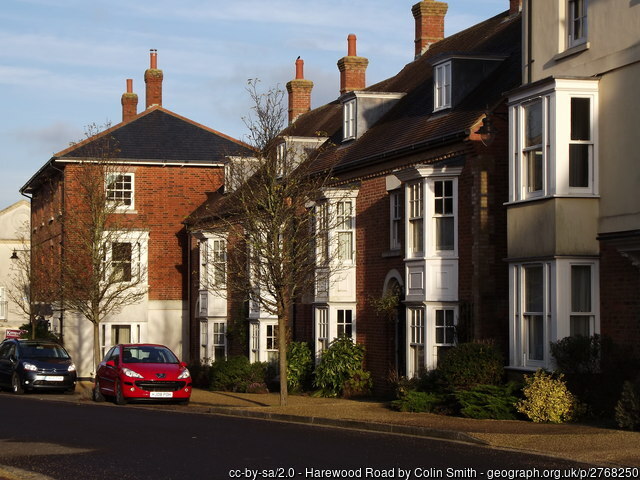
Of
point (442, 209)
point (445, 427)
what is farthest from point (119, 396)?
point (445, 427)

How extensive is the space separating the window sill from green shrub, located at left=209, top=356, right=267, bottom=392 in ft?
47.8

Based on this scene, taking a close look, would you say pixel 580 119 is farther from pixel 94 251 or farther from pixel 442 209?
pixel 94 251

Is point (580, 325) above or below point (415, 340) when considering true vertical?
above

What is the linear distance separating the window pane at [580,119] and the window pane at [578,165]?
0.20 metres

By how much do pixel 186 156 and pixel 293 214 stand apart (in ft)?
68.9

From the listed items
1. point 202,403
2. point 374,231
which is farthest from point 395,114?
point 202,403

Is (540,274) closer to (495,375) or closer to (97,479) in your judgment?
(495,375)

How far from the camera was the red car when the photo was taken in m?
25.7

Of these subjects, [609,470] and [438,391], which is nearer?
[609,470]

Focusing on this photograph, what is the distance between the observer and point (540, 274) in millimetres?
21109

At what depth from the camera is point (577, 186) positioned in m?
20.3

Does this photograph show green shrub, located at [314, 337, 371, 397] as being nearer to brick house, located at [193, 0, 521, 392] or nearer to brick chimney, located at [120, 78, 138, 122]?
brick house, located at [193, 0, 521, 392]

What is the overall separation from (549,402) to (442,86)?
10.3 metres

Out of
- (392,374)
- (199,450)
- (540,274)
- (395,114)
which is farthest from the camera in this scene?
(395,114)
